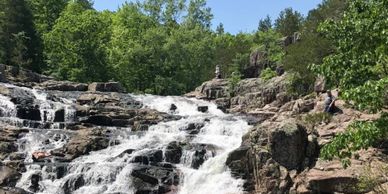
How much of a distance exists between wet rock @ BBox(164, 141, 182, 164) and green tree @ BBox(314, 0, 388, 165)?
1342 cm

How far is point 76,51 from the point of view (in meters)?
62.8

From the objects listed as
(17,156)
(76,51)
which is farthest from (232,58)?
(17,156)

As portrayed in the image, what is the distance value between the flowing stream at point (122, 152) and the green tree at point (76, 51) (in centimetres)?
2222

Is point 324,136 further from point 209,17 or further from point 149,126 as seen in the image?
point 209,17

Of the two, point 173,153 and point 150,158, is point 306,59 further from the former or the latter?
point 150,158

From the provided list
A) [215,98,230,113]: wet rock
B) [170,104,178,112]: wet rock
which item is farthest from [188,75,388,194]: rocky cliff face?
[215,98,230,113]: wet rock

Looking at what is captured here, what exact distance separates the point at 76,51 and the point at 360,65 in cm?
5094

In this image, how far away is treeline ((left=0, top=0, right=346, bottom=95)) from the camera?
193 feet

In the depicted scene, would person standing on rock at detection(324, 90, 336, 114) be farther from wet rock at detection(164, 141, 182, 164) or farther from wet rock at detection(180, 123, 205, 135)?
wet rock at detection(164, 141, 182, 164)

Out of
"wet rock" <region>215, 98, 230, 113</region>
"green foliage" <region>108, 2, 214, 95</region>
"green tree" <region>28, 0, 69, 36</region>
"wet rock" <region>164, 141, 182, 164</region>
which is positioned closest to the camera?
"wet rock" <region>164, 141, 182, 164</region>

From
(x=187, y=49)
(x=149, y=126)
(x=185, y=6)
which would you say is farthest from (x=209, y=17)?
(x=149, y=126)

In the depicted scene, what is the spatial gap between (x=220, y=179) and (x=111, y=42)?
2024 inches

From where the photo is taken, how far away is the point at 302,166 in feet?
82.8

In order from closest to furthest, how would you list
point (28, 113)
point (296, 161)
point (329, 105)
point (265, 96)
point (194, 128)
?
1. point (296, 161)
2. point (329, 105)
3. point (194, 128)
4. point (28, 113)
5. point (265, 96)
